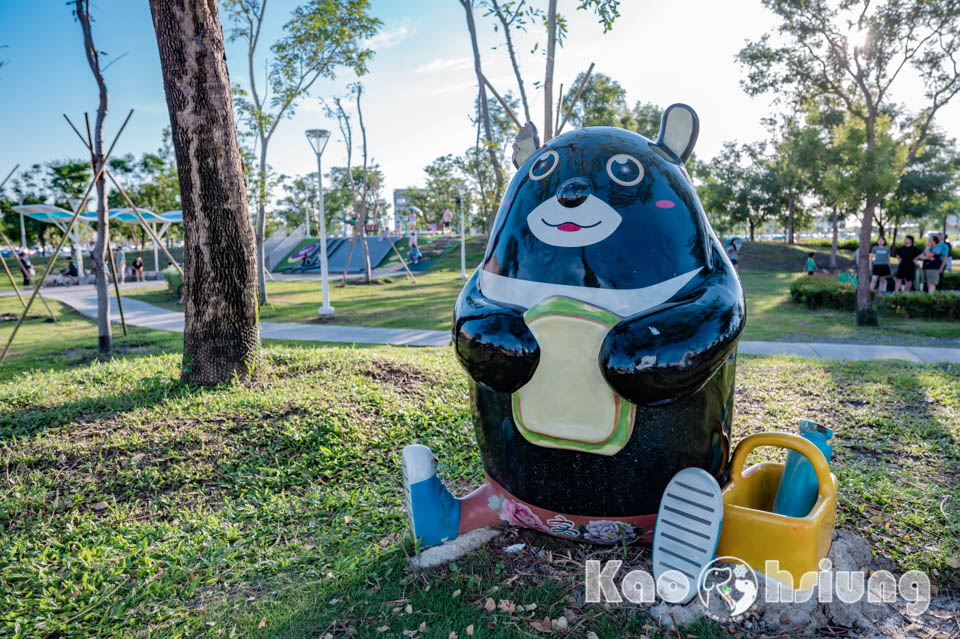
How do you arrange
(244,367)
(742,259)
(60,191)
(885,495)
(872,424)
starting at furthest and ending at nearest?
(60,191) < (742,259) < (244,367) < (872,424) < (885,495)

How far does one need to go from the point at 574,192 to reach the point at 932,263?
14627 mm

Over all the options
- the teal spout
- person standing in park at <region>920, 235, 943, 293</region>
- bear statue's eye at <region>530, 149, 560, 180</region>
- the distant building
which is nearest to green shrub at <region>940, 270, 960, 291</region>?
person standing in park at <region>920, 235, 943, 293</region>

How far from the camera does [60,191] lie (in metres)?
38.7

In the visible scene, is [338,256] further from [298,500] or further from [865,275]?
[298,500]

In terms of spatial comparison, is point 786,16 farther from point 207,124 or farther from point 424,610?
point 424,610

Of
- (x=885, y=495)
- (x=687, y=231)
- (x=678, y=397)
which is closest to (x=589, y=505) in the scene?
(x=678, y=397)

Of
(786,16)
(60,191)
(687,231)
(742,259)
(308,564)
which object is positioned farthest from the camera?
(60,191)

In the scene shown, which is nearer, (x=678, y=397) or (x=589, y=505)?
(x=678, y=397)

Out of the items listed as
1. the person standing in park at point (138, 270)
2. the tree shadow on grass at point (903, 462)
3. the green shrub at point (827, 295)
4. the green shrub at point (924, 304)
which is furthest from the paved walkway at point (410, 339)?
the person standing in park at point (138, 270)

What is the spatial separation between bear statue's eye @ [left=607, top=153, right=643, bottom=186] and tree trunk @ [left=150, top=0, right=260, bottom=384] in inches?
145

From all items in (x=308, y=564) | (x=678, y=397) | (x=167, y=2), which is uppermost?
(x=167, y=2)

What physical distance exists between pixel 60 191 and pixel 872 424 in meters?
46.3

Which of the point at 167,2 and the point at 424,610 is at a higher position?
the point at 167,2

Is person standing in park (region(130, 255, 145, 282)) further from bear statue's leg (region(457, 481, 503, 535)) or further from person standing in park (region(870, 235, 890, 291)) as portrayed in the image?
bear statue's leg (region(457, 481, 503, 535))
